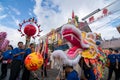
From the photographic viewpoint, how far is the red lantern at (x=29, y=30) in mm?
6043

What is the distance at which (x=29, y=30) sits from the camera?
606cm

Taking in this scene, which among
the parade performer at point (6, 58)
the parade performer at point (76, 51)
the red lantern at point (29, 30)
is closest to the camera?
the parade performer at point (76, 51)

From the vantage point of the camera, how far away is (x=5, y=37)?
11.7m

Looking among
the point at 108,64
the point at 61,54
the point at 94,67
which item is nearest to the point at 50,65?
the point at 108,64

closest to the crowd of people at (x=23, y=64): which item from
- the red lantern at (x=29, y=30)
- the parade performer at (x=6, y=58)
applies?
the parade performer at (x=6, y=58)

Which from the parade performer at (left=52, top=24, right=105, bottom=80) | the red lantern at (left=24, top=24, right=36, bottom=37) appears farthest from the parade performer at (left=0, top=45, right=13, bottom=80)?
the parade performer at (left=52, top=24, right=105, bottom=80)

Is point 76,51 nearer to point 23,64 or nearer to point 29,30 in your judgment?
point 29,30

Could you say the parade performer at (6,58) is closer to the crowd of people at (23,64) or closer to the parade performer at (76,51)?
the crowd of people at (23,64)

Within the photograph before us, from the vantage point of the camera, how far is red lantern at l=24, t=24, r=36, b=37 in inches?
238

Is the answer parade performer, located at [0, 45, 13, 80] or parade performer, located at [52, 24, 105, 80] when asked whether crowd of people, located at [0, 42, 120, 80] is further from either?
parade performer, located at [52, 24, 105, 80]

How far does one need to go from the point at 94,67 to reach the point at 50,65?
12.0 meters

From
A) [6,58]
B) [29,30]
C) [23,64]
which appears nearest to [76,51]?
[29,30]

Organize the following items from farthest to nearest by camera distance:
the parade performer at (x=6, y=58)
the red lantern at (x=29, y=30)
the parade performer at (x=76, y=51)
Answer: the parade performer at (x=6, y=58) < the red lantern at (x=29, y=30) < the parade performer at (x=76, y=51)

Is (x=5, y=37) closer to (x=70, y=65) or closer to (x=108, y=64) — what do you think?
(x=108, y=64)
